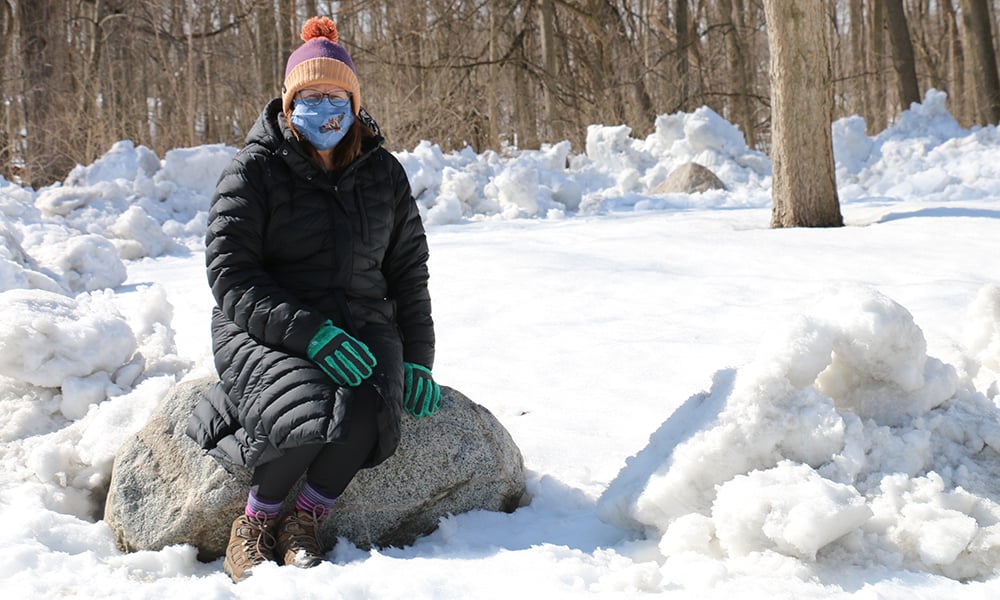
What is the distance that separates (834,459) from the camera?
2.37 meters

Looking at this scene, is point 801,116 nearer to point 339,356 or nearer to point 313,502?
point 339,356

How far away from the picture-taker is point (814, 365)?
8.16 ft

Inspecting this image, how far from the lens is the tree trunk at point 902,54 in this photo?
15664mm

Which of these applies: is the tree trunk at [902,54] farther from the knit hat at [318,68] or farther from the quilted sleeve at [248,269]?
the quilted sleeve at [248,269]

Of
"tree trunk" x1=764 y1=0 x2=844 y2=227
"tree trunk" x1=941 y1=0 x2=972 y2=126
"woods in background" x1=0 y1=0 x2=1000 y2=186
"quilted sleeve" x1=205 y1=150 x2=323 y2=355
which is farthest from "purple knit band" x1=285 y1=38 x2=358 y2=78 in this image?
"tree trunk" x1=941 y1=0 x2=972 y2=126

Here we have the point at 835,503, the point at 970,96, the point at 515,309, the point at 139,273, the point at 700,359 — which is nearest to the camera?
the point at 835,503

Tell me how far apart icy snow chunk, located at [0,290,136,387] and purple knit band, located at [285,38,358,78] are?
1542 millimetres

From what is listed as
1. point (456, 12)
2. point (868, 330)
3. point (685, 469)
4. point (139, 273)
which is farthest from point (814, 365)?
point (456, 12)

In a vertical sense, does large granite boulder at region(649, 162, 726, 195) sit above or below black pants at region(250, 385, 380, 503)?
above

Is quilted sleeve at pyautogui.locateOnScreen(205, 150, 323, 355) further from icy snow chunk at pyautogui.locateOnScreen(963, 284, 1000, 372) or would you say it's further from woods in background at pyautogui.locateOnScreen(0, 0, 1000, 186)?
woods in background at pyautogui.locateOnScreen(0, 0, 1000, 186)

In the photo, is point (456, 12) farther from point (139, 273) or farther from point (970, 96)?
point (139, 273)

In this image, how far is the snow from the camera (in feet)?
7.15

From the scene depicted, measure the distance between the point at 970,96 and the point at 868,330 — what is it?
1625 cm

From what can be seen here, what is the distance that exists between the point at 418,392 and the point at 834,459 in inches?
46.7
